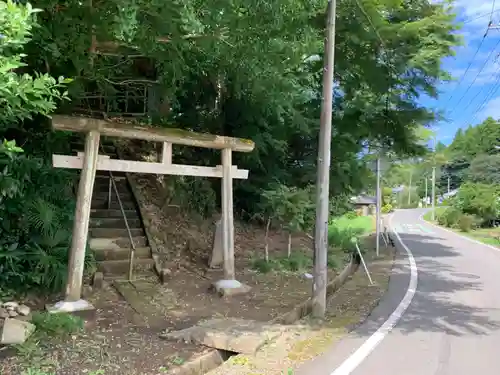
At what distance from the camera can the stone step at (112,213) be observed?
32.7 feet

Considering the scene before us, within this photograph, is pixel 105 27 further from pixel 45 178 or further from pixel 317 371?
pixel 317 371

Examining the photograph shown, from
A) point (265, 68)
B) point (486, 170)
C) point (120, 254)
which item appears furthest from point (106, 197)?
point (486, 170)

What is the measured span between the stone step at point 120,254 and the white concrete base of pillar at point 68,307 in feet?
7.47

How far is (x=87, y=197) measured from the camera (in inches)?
269

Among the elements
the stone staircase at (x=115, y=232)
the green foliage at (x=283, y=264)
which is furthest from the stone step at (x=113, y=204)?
the green foliage at (x=283, y=264)

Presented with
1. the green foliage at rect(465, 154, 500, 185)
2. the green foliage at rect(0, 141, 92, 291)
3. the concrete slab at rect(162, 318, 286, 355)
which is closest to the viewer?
the concrete slab at rect(162, 318, 286, 355)

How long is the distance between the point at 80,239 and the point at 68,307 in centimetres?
95

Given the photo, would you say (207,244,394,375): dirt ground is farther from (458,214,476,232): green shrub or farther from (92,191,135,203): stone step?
(458,214,476,232): green shrub

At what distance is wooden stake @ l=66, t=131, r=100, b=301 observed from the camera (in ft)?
21.4

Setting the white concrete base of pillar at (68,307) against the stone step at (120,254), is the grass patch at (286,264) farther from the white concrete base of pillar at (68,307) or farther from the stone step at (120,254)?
the white concrete base of pillar at (68,307)

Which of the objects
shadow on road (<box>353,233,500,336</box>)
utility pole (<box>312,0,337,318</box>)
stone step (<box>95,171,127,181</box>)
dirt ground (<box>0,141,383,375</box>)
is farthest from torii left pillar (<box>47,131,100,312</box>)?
stone step (<box>95,171,127,181</box>)

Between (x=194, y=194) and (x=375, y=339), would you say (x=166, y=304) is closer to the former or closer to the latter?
(x=375, y=339)

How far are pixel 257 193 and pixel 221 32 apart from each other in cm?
756

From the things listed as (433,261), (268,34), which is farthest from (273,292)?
(433,261)
